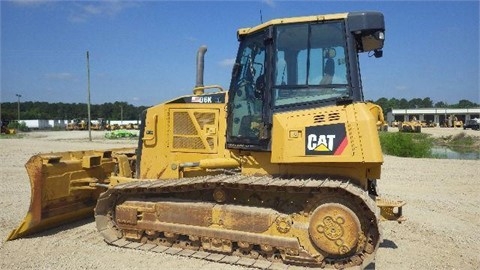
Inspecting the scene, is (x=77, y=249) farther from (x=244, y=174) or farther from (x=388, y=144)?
(x=388, y=144)

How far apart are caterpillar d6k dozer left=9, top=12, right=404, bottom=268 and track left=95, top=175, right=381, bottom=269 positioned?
15 millimetres

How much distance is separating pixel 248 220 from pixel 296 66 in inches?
89.9

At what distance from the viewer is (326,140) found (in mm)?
5336

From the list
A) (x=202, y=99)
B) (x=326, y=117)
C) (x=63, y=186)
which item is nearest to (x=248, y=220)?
(x=326, y=117)

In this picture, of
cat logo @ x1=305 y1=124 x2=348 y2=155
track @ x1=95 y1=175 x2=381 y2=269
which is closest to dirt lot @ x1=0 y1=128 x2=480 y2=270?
track @ x1=95 y1=175 x2=381 y2=269

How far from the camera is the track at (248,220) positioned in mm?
5207

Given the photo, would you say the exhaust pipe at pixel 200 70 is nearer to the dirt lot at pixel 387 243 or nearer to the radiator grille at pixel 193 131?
the radiator grille at pixel 193 131

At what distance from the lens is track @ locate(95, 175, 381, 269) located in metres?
5.21

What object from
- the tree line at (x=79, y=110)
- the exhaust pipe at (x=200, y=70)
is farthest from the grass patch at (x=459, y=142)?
the tree line at (x=79, y=110)

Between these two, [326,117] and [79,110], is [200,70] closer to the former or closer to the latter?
[326,117]

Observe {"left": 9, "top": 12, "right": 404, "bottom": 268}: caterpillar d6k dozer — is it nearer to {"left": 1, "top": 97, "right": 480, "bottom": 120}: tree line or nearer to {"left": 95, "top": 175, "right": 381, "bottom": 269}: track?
{"left": 95, "top": 175, "right": 381, "bottom": 269}: track

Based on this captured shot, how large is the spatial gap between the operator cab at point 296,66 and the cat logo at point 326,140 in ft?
1.28

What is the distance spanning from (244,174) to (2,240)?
13.4ft

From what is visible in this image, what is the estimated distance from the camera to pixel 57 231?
7160 millimetres
